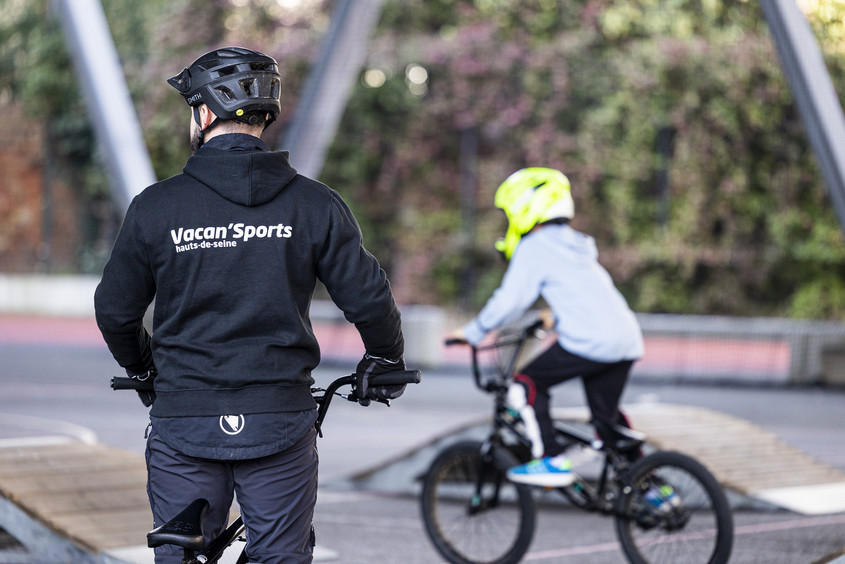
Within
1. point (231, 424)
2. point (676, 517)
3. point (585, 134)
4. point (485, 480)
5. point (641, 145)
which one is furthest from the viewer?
point (585, 134)

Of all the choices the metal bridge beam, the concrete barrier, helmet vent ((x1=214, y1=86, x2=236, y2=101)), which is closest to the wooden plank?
helmet vent ((x1=214, y1=86, x2=236, y2=101))

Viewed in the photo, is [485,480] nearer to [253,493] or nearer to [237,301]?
[253,493]

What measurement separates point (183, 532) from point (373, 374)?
2.30ft

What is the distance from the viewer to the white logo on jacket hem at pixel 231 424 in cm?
307

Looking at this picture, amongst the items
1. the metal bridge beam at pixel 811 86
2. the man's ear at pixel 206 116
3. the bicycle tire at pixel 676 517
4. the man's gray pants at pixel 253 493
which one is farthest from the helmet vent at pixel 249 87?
the metal bridge beam at pixel 811 86

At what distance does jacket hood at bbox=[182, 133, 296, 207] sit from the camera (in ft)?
10.2

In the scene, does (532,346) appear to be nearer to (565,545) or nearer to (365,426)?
(365,426)

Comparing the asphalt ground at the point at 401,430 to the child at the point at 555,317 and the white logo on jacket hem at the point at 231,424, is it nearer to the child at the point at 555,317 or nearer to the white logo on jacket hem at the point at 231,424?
the child at the point at 555,317

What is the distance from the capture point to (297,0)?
26.0m

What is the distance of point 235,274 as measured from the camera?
10.2 feet

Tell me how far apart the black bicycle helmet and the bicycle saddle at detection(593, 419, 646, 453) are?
289 cm

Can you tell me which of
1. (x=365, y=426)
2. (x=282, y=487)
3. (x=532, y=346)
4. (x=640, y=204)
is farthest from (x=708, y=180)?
(x=282, y=487)

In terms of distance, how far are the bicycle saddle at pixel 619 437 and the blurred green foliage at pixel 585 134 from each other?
53.4 ft

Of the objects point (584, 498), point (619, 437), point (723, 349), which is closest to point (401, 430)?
point (584, 498)
